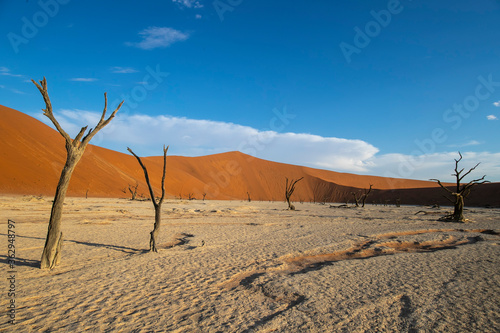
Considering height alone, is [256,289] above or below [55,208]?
below

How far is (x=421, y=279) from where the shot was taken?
14.4ft

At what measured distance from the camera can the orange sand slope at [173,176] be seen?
108 ft

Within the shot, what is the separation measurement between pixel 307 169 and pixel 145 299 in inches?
3648

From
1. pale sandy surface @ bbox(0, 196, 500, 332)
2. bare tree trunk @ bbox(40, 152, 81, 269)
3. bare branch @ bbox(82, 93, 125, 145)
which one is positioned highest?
bare branch @ bbox(82, 93, 125, 145)

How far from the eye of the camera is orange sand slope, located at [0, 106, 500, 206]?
3298cm

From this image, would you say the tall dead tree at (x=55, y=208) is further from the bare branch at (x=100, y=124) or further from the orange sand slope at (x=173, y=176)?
the orange sand slope at (x=173, y=176)

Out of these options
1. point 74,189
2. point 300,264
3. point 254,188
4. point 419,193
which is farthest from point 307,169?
point 300,264

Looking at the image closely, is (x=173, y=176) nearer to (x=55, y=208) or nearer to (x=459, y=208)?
(x=459, y=208)

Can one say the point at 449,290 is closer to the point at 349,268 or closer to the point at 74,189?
the point at 349,268

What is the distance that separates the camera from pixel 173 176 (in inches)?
2282

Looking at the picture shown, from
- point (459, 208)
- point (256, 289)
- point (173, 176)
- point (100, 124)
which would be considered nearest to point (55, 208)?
point (100, 124)

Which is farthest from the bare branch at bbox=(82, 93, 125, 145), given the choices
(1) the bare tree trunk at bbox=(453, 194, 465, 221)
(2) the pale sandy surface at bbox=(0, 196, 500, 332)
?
(1) the bare tree trunk at bbox=(453, 194, 465, 221)

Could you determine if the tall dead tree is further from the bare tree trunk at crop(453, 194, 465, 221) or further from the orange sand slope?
the orange sand slope

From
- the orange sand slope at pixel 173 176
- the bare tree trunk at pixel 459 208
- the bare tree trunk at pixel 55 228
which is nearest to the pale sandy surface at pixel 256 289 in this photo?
the bare tree trunk at pixel 55 228
